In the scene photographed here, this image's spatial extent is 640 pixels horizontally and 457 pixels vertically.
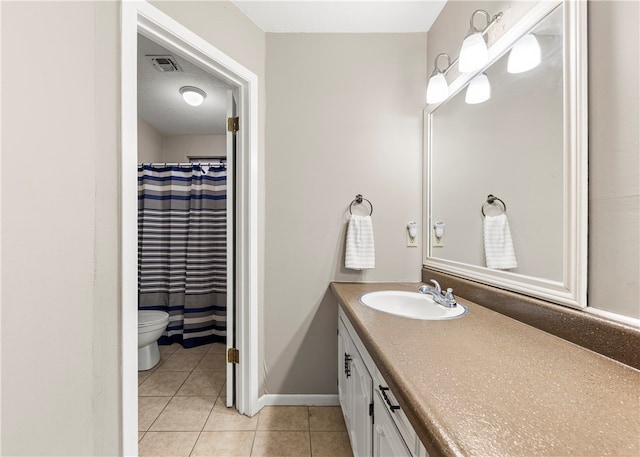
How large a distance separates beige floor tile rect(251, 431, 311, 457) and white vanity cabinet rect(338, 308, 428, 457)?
28 centimetres

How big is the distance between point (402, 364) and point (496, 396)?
0.62 ft

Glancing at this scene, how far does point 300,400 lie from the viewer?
1.74m

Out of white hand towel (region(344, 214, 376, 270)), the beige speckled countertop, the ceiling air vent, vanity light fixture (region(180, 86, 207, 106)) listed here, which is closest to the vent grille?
the ceiling air vent

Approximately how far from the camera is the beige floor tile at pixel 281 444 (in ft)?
4.46

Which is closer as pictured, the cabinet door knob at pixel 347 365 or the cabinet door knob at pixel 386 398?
the cabinet door knob at pixel 386 398

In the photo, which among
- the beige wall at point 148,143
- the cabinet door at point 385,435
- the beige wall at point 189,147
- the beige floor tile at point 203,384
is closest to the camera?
the cabinet door at point 385,435

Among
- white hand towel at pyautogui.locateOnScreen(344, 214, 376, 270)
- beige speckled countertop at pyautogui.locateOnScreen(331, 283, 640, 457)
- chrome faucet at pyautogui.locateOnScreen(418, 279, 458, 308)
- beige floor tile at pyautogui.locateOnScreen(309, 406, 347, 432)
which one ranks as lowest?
beige floor tile at pyautogui.locateOnScreen(309, 406, 347, 432)

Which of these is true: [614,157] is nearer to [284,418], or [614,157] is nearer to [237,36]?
[237,36]

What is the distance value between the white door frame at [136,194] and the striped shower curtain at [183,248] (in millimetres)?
1138

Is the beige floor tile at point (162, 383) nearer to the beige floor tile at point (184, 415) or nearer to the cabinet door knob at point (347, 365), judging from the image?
the beige floor tile at point (184, 415)

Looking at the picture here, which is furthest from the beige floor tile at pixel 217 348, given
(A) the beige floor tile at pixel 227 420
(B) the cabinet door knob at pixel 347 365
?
(B) the cabinet door knob at pixel 347 365

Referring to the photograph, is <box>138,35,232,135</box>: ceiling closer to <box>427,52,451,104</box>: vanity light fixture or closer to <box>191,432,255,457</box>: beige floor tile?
<box>427,52,451,104</box>: vanity light fixture

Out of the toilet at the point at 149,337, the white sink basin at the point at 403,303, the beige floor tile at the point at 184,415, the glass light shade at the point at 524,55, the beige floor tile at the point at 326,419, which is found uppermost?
the glass light shade at the point at 524,55

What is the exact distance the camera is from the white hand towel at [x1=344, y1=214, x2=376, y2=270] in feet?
5.41
